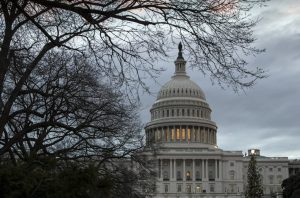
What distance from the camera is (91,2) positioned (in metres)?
16.4

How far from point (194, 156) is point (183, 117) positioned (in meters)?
12.8

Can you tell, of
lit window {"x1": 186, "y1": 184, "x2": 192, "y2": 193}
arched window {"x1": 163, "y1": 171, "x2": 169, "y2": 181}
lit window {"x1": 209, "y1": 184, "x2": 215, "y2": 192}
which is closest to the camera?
lit window {"x1": 186, "y1": 184, "x2": 192, "y2": 193}

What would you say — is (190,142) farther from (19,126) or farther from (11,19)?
(11,19)

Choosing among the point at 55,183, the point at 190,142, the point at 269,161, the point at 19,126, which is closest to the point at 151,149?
the point at 19,126

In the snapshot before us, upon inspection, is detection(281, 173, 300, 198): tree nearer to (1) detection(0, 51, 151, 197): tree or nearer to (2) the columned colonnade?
(1) detection(0, 51, 151, 197): tree

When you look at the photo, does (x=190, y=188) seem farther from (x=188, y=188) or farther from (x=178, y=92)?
(x=178, y=92)

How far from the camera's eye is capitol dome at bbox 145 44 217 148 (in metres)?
181

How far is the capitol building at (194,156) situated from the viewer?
568 feet

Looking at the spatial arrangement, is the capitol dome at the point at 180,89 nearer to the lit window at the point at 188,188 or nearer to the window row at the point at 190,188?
the lit window at the point at 188,188

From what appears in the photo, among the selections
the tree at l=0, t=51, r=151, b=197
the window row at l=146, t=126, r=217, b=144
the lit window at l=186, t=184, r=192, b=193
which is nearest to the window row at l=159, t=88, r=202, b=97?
the window row at l=146, t=126, r=217, b=144

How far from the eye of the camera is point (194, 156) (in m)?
175

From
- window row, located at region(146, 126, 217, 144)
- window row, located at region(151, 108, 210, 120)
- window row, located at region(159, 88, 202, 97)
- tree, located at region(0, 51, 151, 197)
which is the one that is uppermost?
window row, located at region(159, 88, 202, 97)

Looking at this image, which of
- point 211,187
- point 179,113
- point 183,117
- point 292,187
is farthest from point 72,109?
point 179,113

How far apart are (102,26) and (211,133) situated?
17180cm
